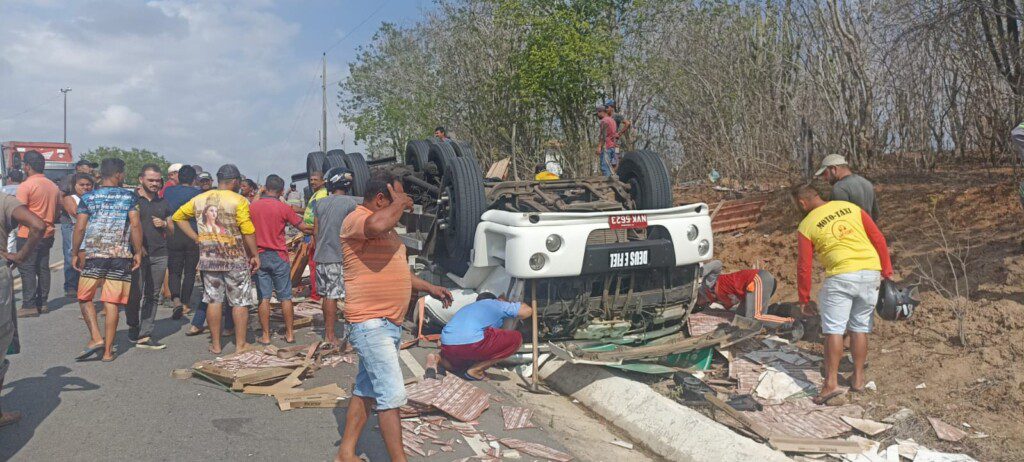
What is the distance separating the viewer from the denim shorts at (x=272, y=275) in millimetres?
7316

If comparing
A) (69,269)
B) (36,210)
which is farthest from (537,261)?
(69,269)

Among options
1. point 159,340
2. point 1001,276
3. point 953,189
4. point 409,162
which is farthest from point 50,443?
point 953,189

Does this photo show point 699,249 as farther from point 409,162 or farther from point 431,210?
point 409,162

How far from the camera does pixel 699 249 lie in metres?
6.41

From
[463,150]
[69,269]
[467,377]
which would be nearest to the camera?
[467,377]

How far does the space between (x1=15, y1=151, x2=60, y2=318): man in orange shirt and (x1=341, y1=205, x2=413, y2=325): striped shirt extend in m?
6.23

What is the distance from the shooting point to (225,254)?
6883 millimetres

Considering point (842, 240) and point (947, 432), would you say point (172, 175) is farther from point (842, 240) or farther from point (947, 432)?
point (947, 432)

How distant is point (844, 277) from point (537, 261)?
224cm

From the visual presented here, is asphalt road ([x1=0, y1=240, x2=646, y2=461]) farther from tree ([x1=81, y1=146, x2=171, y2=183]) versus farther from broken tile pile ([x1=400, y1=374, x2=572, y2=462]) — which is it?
tree ([x1=81, y1=146, x2=171, y2=183])

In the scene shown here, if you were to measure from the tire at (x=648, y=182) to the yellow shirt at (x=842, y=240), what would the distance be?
6.11 feet

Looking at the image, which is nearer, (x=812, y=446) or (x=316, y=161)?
(x=812, y=446)

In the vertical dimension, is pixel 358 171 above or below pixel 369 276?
above

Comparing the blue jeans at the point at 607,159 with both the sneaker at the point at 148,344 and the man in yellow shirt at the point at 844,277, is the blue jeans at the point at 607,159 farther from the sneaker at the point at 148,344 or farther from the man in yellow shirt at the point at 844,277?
the sneaker at the point at 148,344
